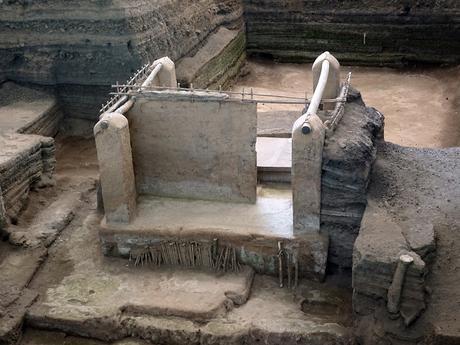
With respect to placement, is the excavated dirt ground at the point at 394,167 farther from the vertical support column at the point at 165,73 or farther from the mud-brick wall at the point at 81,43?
the vertical support column at the point at 165,73

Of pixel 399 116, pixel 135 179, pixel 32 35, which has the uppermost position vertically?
pixel 32 35

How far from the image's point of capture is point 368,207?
6574mm

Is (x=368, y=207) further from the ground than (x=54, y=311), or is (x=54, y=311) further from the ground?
(x=368, y=207)

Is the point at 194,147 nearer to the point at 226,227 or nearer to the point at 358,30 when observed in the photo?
the point at 226,227

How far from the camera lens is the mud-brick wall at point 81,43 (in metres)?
10.5

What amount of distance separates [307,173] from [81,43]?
5842 mm

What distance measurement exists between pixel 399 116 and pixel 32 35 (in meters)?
7.28

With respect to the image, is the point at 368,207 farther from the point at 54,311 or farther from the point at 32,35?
the point at 32,35

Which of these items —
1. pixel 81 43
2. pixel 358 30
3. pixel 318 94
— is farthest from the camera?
pixel 358 30

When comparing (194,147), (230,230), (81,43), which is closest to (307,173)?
(230,230)

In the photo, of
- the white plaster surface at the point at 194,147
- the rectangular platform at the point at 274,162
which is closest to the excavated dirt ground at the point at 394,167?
the white plaster surface at the point at 194,147

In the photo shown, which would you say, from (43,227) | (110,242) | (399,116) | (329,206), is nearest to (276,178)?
(329,206)

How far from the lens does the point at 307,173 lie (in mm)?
6680

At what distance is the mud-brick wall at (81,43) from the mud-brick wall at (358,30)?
16.3ft
